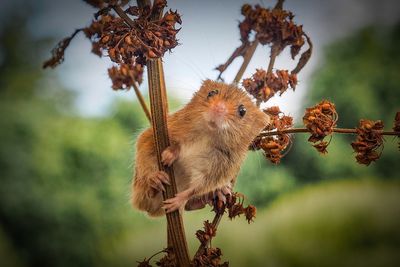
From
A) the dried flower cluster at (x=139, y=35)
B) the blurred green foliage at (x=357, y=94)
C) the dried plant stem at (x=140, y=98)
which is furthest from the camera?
the blurred green foliage at (x=357, y=94)

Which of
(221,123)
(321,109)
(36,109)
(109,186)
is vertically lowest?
(321,109)

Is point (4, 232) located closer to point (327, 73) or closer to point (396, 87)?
point (327, 73)

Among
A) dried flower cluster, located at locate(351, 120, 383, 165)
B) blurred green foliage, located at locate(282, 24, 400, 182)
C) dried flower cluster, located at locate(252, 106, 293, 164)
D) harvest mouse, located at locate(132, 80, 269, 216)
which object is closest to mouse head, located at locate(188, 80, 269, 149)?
harvest mouse, located at locate(132, 80, 269, 216)

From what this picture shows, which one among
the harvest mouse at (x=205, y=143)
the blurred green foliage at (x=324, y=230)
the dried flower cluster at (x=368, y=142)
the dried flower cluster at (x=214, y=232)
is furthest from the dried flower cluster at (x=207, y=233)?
the blurred green foliage at (x=324, y=230)

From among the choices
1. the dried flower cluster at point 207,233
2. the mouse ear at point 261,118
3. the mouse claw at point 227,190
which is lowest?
the dried flower cluster at point 207,233

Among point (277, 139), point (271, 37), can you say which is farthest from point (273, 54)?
point (277, 139)

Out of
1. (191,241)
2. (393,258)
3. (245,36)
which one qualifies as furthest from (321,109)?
(393,258)

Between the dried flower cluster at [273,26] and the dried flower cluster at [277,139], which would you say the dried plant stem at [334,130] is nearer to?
the dried flower cluster at [277,139]

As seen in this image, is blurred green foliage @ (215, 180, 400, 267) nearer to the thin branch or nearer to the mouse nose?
the mouse nose
